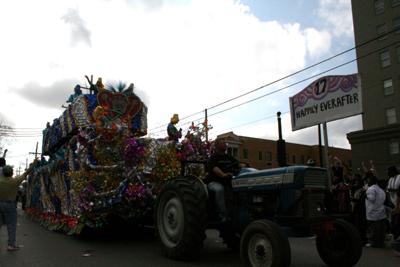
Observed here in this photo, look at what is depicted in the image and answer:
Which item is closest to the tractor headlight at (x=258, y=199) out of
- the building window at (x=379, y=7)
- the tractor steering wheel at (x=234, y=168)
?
the tractor steering wheel at (x=234, y=168)

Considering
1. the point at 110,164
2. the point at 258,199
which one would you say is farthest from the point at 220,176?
the point at 110,164

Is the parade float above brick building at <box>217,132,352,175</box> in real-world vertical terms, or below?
below

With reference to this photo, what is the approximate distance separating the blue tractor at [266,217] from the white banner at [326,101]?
127 centimetres

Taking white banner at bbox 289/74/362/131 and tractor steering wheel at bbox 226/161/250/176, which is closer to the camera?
white banner at bbox 289/74/362/131

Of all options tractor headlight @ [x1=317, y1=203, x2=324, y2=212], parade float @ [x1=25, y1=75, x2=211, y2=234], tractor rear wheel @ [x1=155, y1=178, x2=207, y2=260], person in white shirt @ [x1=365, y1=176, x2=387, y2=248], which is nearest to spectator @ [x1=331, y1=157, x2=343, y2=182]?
person in white shirt @ [x1=365, y1=176, x2=387, y2=248]

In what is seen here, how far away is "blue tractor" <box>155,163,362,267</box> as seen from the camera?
3.72 metres

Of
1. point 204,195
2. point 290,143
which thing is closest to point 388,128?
point 290,143

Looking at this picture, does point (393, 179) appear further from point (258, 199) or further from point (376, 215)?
point (258, 199)

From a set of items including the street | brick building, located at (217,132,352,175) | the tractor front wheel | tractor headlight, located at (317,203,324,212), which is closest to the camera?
the tractor front wheel

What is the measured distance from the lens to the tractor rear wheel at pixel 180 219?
458 cm

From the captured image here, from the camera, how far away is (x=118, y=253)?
Result: 214 inches

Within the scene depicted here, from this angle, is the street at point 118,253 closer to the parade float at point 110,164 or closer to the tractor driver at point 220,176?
the parade float at point 110,164

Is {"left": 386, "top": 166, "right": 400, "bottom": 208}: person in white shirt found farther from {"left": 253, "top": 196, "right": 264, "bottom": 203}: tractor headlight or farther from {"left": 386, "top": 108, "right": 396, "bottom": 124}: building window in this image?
{"left": 386, "top": 108, "right": 396, "bottom": 124}: building window

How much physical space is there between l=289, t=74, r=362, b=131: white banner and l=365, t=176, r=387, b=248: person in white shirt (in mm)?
2720
